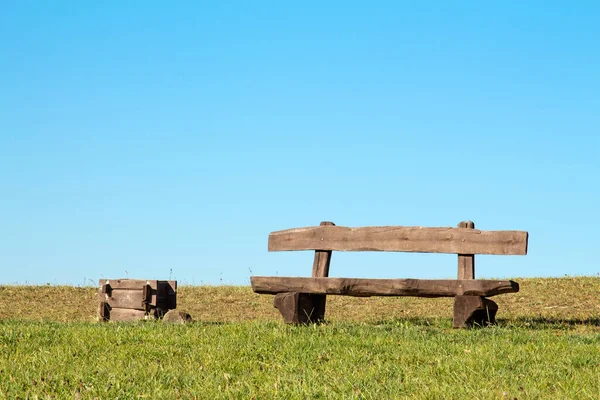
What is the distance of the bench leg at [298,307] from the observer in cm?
1280

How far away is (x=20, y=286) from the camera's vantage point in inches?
958

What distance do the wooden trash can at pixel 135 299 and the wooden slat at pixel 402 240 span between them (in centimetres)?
291

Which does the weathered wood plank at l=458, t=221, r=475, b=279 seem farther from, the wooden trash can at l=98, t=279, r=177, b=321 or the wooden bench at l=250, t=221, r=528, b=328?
the wooden trash can at l=98, t=279, r=177, b=321

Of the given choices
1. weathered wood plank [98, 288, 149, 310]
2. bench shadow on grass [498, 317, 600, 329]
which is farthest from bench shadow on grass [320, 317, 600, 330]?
weathered wood plank [98, 288, 149, 310]

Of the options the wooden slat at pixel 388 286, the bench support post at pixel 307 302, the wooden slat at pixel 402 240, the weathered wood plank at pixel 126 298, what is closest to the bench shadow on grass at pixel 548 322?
the wooden slat at pixel 388 286

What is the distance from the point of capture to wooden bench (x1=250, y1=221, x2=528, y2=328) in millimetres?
11883

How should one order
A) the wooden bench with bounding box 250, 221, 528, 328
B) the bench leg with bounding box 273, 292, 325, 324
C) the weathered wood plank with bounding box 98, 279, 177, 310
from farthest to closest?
the weathered wood plank with bounding box 98, 279, 177, 310, the bench leg with bounding box 273, 292, 325, 324, the wooden bench with bounding box 250, 221, 528, 328

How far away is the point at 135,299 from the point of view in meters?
15.7

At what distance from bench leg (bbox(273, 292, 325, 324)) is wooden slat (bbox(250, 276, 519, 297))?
8.6 inches

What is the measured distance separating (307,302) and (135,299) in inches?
189

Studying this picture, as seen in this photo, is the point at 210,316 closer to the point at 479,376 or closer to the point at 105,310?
the point at 105,310

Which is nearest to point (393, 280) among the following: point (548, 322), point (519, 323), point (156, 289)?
point (519, 323)

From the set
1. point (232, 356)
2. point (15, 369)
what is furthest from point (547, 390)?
point (15, 369)

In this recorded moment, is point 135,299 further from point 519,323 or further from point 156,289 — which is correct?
point 519,323
